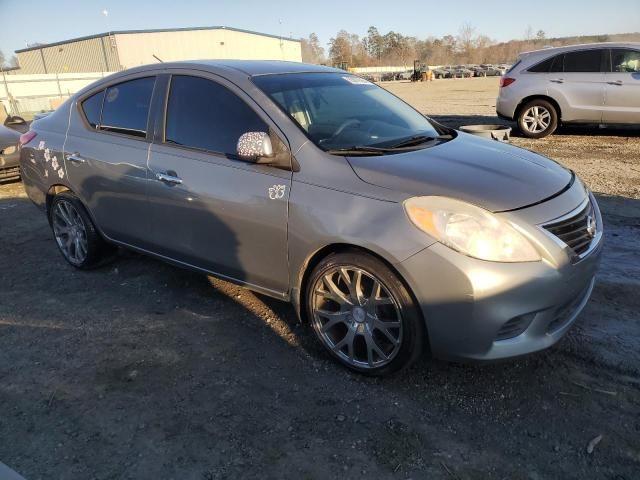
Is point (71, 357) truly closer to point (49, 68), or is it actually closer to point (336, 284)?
point (336, 284)

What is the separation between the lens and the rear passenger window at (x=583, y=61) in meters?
9.52

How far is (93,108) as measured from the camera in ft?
13.8

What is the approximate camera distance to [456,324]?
2.48m

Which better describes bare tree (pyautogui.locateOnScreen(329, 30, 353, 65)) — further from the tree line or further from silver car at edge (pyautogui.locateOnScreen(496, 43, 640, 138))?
silver car at edge (pyautogui.locateOnScreen(496, 43, 640, 138))

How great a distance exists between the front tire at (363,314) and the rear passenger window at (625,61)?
8.97 meters

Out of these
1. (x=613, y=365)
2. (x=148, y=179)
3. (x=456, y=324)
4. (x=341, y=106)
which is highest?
(x=341, y=106)

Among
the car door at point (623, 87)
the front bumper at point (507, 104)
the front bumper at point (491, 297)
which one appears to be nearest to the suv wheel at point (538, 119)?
the front bumper at point (507, 104)

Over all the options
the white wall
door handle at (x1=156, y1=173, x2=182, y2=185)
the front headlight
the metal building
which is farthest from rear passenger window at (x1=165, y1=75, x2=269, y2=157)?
the metal building

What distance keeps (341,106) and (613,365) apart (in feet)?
7.56

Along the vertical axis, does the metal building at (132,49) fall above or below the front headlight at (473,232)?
above

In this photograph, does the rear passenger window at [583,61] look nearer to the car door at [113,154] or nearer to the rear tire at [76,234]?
the car door at [113,154]

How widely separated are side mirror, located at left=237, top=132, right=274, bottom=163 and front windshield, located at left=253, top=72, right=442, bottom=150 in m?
0.26

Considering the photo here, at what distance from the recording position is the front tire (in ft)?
8.59

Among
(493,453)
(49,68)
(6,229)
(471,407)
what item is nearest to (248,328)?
(471,407)
